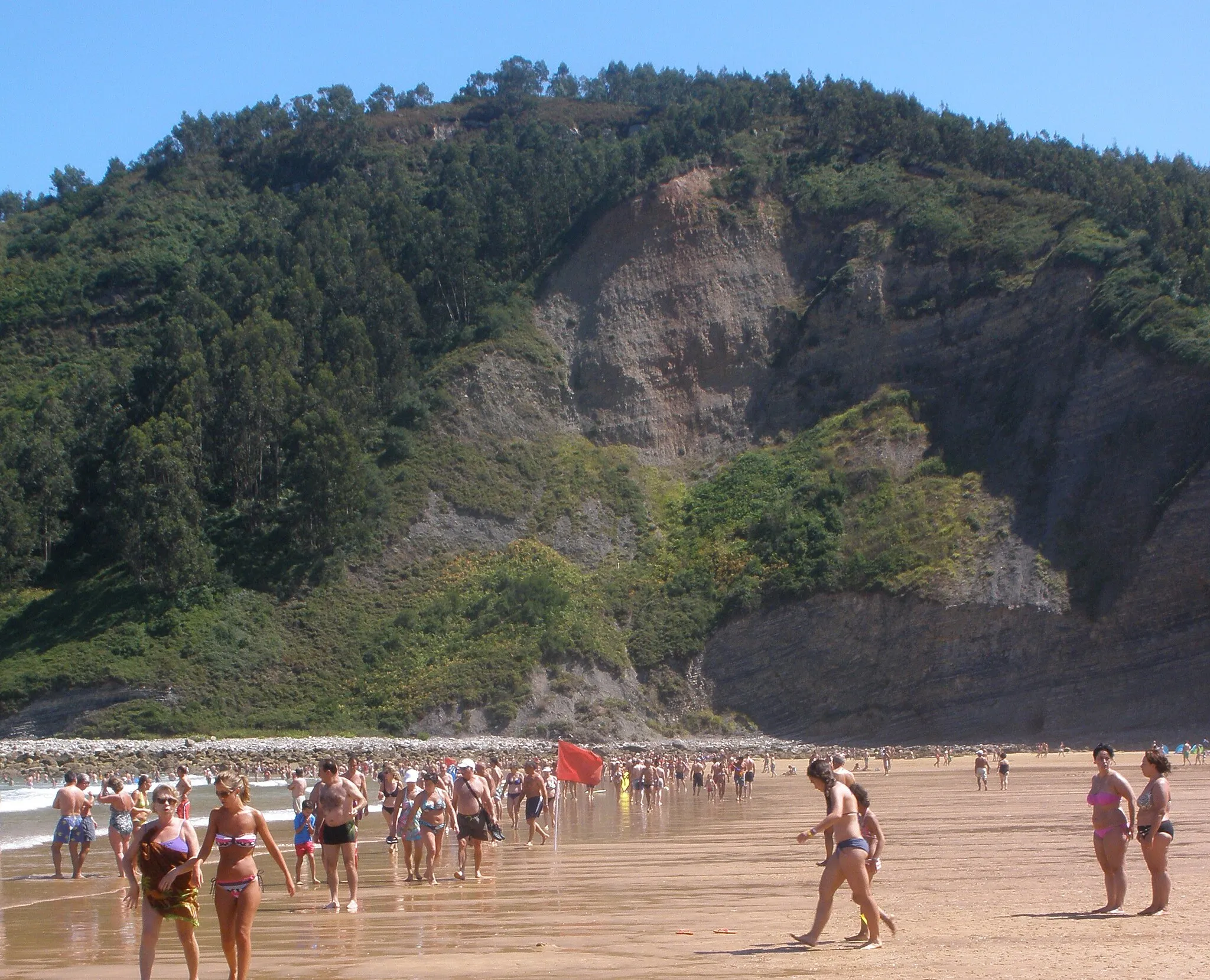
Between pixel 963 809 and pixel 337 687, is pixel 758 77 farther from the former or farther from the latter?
pixel 963 809

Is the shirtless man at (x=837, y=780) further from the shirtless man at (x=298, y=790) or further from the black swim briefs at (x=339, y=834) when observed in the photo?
the shirtless man at (x=298, y=790)

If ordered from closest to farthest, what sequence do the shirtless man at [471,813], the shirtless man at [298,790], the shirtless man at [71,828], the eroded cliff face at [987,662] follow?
the shirtless man at [471,813], the shirtless man at [71,828], the shirtless man at [298,790], the eroded cliff face at [987,662]

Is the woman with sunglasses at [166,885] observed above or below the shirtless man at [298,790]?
above

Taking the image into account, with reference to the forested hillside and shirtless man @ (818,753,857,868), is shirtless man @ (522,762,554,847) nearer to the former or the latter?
shirtless man @ (818,753,857,868)

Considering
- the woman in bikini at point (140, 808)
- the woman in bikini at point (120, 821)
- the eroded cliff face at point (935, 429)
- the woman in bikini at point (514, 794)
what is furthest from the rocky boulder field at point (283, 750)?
the woman in bikini at point (120, 821)

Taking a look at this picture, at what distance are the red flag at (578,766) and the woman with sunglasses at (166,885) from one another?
9793 millimetres

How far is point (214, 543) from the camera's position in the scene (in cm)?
5316

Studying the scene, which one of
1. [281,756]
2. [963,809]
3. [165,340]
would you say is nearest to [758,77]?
[165,340]

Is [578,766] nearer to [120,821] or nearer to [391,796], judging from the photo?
[391,796]

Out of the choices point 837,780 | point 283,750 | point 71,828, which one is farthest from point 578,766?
point 283,750

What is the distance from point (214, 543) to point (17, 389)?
81.1ft

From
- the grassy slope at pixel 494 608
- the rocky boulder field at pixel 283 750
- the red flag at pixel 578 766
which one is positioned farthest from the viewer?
the grassy slope at pixel 494 608

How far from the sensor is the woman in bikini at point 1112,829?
34.1 ft

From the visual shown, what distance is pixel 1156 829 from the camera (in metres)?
10.3
